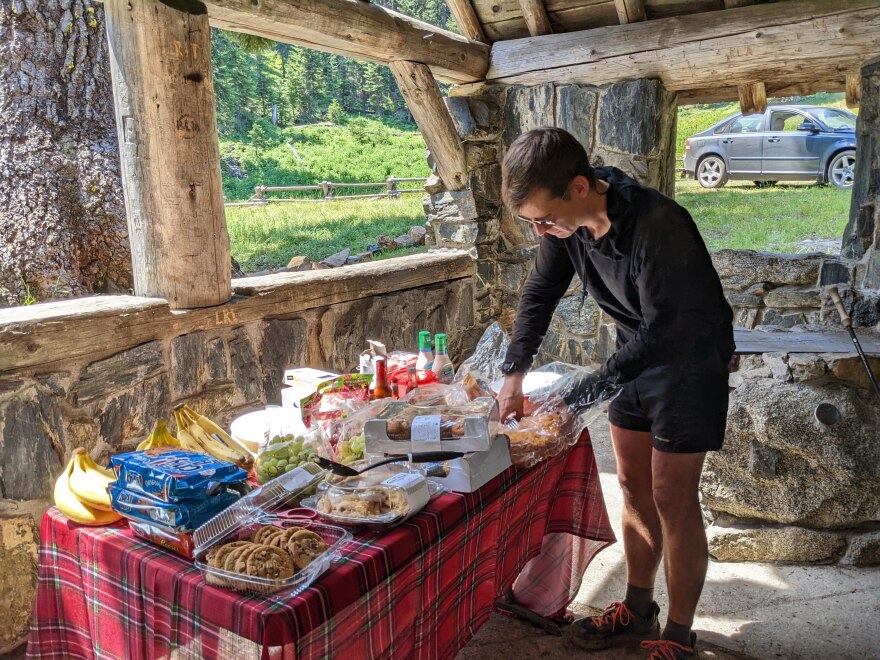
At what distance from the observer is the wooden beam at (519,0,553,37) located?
4328 mm

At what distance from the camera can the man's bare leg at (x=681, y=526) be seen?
1.98 meters

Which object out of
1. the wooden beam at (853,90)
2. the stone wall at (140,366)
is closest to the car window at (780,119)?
the wooden beam at (853,90)

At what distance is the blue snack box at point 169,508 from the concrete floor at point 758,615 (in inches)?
50.1

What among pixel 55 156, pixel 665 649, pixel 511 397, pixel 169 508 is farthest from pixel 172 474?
pixel 55 156

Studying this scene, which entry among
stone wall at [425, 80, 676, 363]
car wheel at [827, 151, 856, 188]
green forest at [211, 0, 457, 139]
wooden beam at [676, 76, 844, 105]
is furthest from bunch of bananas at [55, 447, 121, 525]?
green forest at [211, 0, 457, 139]

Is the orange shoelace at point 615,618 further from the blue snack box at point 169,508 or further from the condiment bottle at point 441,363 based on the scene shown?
the blue snack box at point 169,508

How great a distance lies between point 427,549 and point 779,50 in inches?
143

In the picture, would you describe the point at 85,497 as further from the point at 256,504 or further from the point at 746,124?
the point at 746,124

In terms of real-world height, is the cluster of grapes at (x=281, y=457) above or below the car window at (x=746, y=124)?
below

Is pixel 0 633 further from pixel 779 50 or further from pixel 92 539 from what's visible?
pixel 779 50

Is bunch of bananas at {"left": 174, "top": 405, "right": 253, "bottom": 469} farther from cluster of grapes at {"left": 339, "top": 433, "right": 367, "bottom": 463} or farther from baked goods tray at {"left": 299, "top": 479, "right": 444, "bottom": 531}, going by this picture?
baked goods tray at {"left": 299, "top": 479, "right": 444, "bottom": 531}

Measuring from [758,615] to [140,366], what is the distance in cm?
248

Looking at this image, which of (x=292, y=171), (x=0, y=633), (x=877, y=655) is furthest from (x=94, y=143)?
(x=292, y=171)

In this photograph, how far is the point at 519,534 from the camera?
1.96 m
